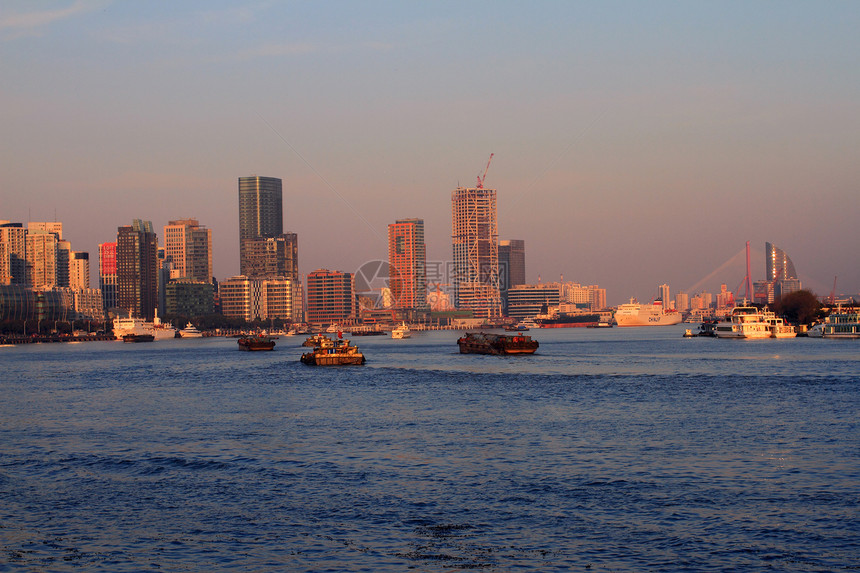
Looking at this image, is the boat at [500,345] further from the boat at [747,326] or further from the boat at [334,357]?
the boat at [747,326]

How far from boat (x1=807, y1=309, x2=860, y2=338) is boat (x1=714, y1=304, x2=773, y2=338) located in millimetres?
9240

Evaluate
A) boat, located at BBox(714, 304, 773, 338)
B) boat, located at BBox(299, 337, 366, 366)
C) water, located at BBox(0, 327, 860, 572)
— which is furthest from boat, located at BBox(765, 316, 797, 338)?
water, located at BBox(0, 327, 860, 572)

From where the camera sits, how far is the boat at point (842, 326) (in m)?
141

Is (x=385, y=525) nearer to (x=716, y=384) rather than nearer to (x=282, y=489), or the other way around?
(x=282, y=489)

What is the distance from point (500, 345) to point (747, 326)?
6350 cm

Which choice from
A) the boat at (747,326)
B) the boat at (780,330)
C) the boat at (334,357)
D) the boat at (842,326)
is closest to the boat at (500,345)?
the boat at (334,357)

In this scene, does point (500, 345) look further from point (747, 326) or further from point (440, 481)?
point (440, 481)

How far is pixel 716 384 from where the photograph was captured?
60.8 metres

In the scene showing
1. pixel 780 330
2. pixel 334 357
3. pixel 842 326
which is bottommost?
pixel 780 330

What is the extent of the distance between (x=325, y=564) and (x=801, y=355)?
85085 millimetres

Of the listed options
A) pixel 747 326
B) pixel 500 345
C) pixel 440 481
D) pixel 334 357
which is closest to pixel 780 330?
pixel 747 326

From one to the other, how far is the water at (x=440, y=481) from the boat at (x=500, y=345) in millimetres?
51297

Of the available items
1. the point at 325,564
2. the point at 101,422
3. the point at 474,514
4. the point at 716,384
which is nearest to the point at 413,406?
the point at 101,422

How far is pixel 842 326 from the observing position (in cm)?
14338
